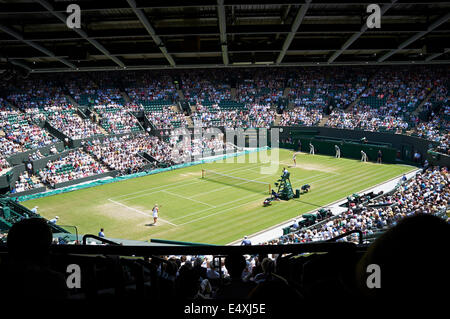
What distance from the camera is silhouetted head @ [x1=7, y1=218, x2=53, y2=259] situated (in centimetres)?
216

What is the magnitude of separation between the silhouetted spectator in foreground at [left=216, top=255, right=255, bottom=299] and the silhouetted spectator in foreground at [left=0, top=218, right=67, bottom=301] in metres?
1.71

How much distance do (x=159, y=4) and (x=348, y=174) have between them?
1241 inches

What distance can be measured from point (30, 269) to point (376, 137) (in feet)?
150

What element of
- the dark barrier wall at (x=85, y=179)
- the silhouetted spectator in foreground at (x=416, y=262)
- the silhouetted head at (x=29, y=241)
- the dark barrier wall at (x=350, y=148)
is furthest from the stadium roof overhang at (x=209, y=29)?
the dark barrier wall at (x=350, y=148)

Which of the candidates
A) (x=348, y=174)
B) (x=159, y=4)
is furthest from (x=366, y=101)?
(x=159, y=4)

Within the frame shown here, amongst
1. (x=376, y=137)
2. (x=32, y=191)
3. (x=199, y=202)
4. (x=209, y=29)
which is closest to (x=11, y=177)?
(x=32, y=191)

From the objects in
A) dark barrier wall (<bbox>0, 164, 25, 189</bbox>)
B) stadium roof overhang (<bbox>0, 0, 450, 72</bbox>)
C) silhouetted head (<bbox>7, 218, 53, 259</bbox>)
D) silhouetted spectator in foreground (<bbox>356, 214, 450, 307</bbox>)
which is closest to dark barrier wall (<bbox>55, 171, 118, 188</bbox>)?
dark barrier wall (<bbox>0, 164, 25, 189</bbox>)

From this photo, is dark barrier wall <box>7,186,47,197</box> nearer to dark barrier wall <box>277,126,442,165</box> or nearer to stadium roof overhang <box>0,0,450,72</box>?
stadium roof overhang <box>0,0,450,72</box>

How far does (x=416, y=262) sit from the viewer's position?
137cm

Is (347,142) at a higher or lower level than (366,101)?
lower

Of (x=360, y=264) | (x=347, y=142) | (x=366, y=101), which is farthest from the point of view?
(x=366, y=101)

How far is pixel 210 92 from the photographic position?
55.0m
